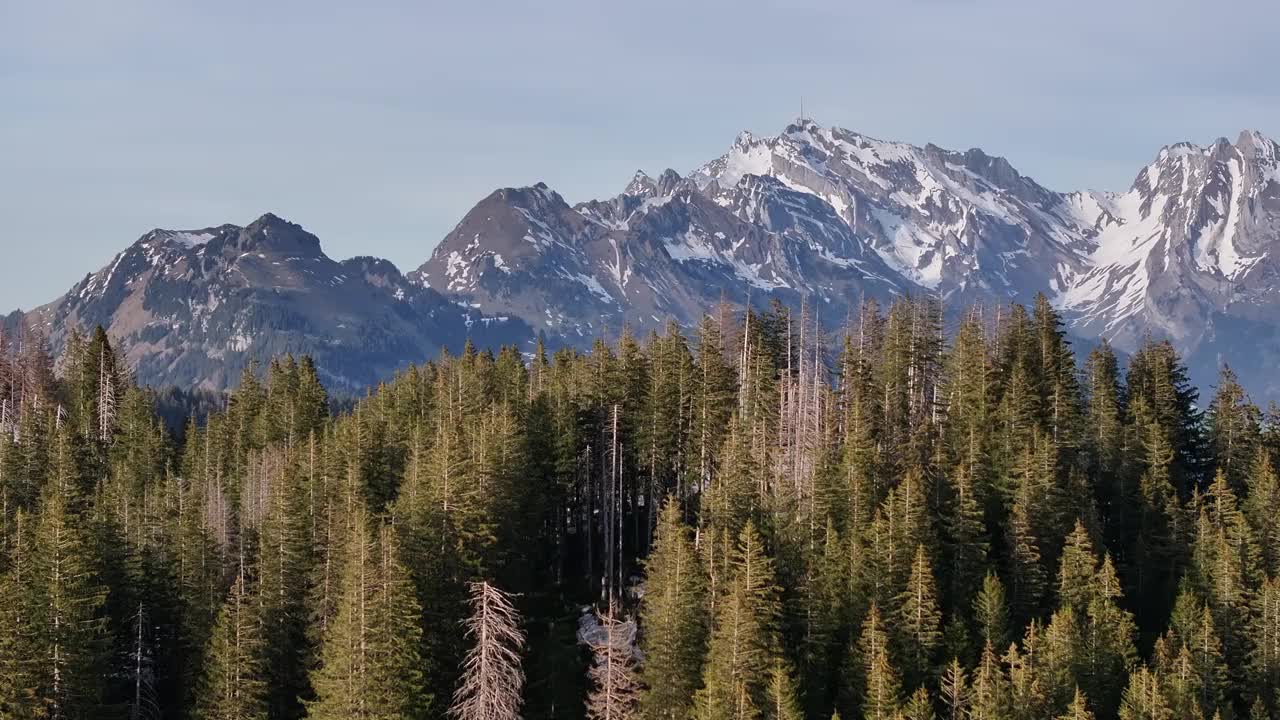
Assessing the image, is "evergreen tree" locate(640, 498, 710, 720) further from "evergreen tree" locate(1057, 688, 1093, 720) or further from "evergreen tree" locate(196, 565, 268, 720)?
"evergreen tree" locate(196, 565, 268, 720)

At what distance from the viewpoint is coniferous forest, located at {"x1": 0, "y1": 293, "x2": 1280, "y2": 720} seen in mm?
64062

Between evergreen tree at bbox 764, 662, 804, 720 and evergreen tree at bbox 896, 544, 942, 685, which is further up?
evergreen tree at bbox 896, 544, 942, 685

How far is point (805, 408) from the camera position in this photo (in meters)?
88.1

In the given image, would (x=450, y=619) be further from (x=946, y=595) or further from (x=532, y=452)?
(x=946, y=595)

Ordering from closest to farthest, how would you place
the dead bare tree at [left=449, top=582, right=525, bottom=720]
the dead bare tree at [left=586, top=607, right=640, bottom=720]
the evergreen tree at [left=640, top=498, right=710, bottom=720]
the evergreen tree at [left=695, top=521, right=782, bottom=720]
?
1. the dead bare tree at [left=449, top=582, right=525, bottom=720]
2. the evergreen tree at [left=695, top=521, right=782, bottom=720]
3. the dead bare tree at [left=586, top=607, right=640, bottom=720]
4. the evergreen tree at [left=640, top=498, right=710, bottom=720]

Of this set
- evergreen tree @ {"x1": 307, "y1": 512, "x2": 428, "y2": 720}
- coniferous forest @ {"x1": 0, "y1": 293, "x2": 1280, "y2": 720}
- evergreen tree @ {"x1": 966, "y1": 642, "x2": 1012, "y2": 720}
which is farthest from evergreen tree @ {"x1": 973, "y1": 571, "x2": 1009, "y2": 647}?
evergreen tree @ {"x1": 307, "y1": 512, "x2": 428, "y2": 720}

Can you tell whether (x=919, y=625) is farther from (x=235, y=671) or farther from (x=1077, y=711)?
(x=235, y=671)

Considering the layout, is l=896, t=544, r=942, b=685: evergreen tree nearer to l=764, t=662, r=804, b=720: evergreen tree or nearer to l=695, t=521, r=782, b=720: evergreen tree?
l=695, t=521, r=782, b=720: evergreen tree

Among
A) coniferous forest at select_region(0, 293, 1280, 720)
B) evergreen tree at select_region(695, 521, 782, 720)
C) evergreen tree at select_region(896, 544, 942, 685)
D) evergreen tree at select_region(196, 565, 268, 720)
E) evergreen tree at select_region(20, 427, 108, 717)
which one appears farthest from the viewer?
evergreen tree at select_region(896, 544, 942, 685)

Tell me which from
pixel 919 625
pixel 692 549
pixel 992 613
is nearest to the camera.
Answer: pixel 919 625

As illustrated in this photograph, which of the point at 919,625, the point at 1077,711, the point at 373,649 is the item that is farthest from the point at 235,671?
the point at 1077,711

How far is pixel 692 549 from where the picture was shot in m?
70.2

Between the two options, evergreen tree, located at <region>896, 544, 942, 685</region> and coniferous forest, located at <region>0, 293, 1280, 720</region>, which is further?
evergreen tree, located at <region>896, 544, 942, 685</region>

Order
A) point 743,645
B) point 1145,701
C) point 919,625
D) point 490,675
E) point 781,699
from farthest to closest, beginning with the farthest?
point 919,625 < point 1145,701 < point 743,645 < point 781,699 < point 490,675
